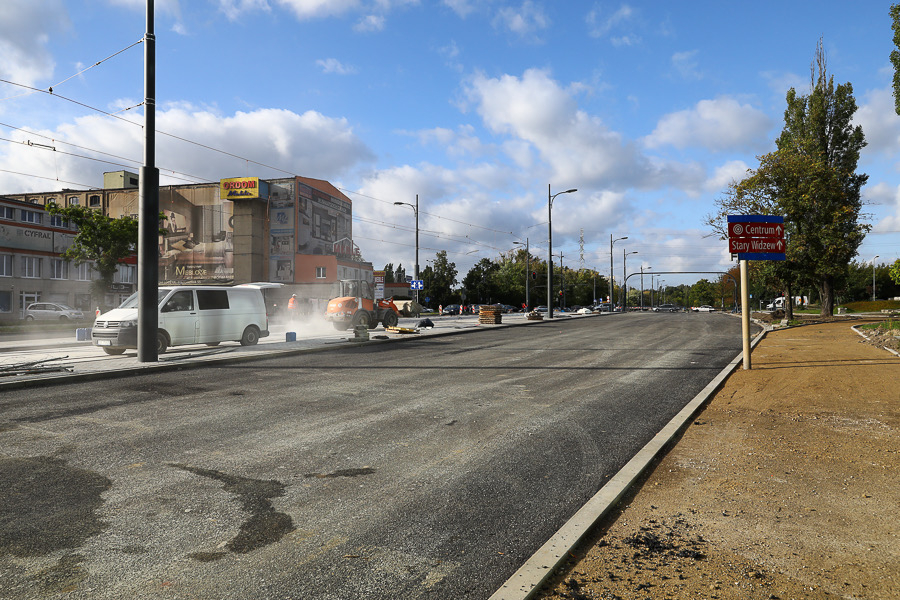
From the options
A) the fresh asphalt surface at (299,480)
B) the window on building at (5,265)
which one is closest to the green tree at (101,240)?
the window on building at (5,265)

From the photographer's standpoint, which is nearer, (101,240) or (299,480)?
(299,480)

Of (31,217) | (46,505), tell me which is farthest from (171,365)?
(31,217)

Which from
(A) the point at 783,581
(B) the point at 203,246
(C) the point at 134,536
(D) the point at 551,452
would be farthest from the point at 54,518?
(B) the point at 203,246

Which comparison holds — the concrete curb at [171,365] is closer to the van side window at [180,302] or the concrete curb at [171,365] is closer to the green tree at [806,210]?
the van side window at [180,302]

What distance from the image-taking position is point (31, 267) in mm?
44188

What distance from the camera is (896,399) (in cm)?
743

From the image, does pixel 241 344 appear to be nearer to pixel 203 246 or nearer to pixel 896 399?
pixel 896 399

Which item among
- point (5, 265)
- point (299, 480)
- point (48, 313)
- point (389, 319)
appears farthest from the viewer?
point (5, 265)

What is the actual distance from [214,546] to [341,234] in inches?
2638

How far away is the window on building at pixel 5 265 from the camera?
137 ft

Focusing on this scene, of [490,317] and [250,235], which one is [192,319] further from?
[250,235]

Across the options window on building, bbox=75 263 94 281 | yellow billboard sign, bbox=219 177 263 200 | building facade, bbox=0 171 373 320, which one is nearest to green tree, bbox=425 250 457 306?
building facade, bbox=0 171 373 320

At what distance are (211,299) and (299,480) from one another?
40.1 feet

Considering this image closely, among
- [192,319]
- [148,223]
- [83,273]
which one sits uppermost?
[83,273]
